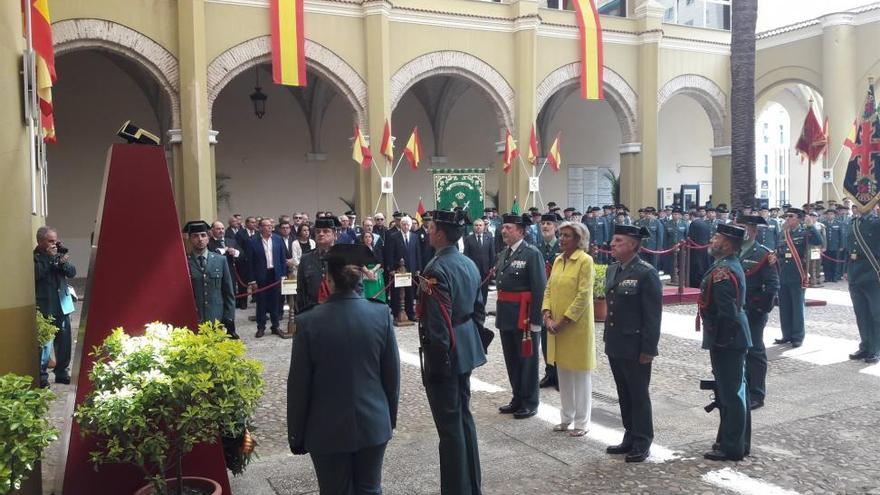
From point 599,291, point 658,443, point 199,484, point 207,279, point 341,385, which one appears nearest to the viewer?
point 341,385

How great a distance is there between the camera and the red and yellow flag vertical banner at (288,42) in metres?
15.1

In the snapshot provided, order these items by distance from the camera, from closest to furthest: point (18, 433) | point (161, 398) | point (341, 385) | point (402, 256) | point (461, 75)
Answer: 1. point (18, 433)
2. point (341, 385)
3. point (161, 398)
4. point (402, 256)
5. point (461, 75)

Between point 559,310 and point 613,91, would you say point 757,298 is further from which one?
point 613,91

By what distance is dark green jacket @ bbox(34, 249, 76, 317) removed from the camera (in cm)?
755

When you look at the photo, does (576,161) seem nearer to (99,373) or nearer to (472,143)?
(472,143)

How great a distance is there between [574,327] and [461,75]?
12.9 meters

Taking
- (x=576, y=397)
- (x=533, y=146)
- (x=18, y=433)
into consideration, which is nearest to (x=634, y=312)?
(x=576, y=397)

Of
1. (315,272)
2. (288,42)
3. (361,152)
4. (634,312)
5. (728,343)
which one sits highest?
(288,42)

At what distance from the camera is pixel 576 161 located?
2475 cm

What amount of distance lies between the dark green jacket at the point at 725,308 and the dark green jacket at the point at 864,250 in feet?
13.4

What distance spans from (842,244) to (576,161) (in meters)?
9.80

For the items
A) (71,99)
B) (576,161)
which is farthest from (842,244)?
(71,99)

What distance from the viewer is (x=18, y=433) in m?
3.14

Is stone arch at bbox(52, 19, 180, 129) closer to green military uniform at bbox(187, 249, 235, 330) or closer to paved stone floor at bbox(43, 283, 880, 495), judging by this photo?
green military uniform at bbox(187, 249, 235, 330)
